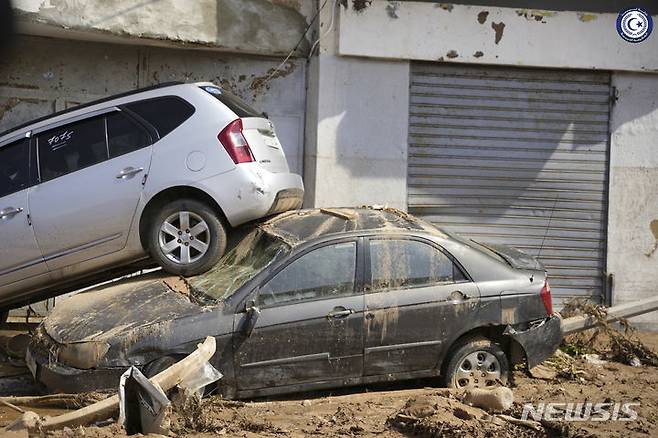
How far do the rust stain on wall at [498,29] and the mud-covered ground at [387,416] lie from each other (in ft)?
15.9

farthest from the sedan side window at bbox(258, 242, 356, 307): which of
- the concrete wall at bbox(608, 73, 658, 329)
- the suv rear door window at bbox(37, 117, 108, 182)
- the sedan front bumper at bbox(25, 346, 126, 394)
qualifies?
the concrete wall at bbox(608, 73, 658, 329)

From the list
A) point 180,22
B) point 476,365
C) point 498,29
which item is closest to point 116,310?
point 476,365

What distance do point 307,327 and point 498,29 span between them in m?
5.64

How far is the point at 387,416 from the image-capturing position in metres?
6.79

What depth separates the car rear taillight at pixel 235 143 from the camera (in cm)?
793

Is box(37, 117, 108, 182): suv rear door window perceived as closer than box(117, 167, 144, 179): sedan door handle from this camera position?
No

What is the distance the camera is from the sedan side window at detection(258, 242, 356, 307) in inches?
281

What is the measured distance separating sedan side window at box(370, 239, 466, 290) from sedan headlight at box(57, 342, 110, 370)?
2090mm

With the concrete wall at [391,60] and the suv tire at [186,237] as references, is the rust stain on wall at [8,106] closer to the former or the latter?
the concrete wall at [391,60]

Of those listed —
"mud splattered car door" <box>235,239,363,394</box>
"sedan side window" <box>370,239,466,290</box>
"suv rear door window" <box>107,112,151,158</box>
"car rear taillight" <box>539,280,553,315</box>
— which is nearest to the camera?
"mud splattered car door" <box>235,239,363,394</box>

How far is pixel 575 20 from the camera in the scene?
1136 cm

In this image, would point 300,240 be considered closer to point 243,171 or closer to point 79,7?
point 243,171

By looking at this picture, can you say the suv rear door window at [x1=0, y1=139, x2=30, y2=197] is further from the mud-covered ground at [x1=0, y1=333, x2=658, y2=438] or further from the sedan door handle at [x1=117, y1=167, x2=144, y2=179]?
the mud-covered ground at [x1=0, y1=333, x2=658, y2=438]

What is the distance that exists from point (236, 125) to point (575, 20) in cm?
525
